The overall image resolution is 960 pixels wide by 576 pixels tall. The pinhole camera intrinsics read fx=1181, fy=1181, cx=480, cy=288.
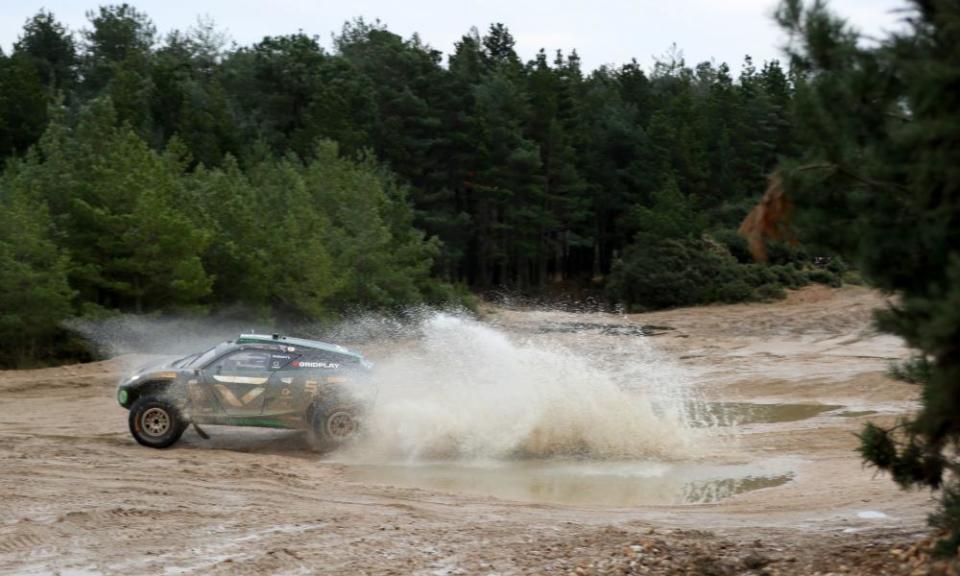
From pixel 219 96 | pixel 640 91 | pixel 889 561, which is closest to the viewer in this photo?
pixel 889 561

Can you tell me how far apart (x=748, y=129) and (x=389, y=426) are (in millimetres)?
65999

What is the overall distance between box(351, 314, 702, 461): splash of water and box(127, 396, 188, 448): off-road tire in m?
2.69

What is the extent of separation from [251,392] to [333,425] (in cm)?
131

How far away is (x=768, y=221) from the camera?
8.21m

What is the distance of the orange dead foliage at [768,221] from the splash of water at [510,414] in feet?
33.7

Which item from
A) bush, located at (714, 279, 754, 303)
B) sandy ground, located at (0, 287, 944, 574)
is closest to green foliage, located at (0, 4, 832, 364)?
bush, located at (714, 279, 754, 303)

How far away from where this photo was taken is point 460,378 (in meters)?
19.6

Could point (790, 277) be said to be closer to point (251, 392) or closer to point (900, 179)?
point (251, 392)

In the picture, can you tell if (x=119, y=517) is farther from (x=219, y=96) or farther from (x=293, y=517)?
(x=219, y=96)

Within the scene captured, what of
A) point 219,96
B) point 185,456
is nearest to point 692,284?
point 219,96

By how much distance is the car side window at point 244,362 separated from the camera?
1750 centimetres

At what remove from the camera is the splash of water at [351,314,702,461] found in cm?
1817

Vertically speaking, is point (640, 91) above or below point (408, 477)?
above

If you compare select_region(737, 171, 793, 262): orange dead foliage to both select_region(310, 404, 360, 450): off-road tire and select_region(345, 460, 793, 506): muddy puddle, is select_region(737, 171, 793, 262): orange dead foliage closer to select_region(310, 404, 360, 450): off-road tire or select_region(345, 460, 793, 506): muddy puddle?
select_region(345, 460, 793, 506): muddy puddle
